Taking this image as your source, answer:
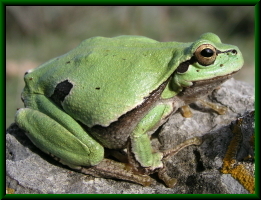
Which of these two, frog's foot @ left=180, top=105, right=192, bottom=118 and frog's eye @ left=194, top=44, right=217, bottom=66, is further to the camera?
frog's foot @ left=180, top=105, right=192, bottom=118

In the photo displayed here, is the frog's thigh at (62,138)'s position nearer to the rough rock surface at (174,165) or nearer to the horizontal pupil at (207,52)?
the rough rock surface at (174,165)

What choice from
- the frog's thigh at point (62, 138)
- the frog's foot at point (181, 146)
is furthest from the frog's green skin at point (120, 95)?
the frog's foot at point (181, 146)

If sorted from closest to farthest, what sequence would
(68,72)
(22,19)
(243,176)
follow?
(243,176)
(68,72)
(22,19)

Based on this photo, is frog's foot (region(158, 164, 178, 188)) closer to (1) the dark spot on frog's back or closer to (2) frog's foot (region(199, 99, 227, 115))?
(2) frog's foot (region(199, 99, 227, 115))

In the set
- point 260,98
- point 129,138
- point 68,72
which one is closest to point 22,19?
point 68,72

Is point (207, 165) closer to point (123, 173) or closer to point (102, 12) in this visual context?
point (123, 173)

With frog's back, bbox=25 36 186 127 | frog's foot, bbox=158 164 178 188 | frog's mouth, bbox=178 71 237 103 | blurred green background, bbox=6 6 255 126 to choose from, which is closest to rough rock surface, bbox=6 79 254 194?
frog's foot, bbox=158 164 178 188
